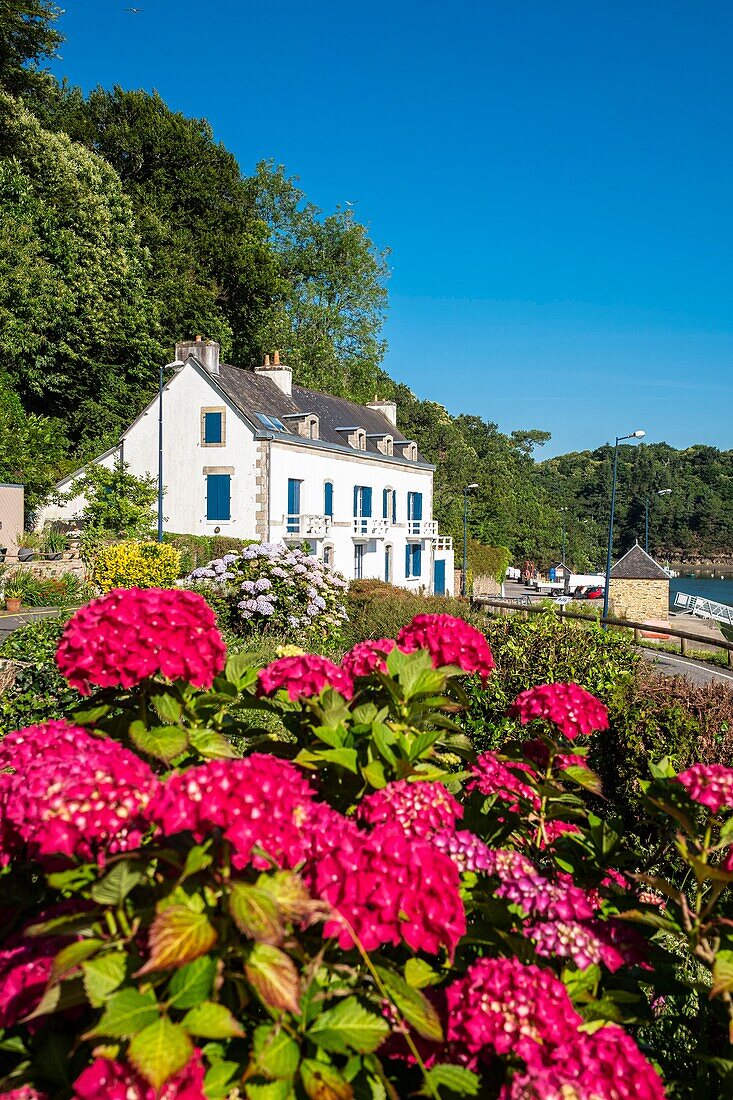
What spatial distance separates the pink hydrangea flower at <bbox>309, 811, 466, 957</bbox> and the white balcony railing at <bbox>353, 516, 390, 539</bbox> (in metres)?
29.9

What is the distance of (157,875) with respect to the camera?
6.10 feet

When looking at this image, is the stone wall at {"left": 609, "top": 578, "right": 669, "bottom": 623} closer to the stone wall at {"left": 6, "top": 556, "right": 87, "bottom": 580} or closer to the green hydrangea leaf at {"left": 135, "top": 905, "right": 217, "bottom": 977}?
the stone wall at {"left": 6, "top": 556, "right": 87, "bottom": 580}

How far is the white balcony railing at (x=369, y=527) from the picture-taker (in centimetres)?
3186

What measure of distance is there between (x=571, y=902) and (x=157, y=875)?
3.58 feet

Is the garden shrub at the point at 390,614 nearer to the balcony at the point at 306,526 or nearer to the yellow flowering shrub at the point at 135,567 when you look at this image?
the yellow flowering shrub at the point at 135,567

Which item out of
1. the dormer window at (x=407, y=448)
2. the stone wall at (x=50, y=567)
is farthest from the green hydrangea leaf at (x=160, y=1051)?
the dormer window at (x=407, y=448)

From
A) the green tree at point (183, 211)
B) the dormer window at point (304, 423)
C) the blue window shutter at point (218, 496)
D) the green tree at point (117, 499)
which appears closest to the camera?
the green tree at point (117, 499)

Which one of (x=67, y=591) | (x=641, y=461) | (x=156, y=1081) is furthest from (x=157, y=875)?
(x=641, y=461)

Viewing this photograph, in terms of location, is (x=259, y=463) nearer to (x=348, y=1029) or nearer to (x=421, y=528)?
(x=421, y=528)

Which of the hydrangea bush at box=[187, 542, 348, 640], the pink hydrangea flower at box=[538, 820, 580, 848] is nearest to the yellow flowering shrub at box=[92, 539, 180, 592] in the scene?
the hydrangea bush at box=[187, 542, 348, 640]

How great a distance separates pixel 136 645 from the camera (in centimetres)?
238

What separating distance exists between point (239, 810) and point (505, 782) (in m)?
1.49

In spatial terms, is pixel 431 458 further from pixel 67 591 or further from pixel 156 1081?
pixel 156 1081

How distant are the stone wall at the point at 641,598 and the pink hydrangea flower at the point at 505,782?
3546 centimetres
